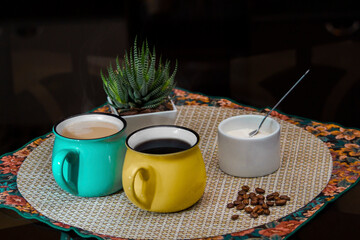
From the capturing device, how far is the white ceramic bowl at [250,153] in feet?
2.87

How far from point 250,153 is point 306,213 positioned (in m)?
0.12

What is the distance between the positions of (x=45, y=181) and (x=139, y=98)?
0.18 m

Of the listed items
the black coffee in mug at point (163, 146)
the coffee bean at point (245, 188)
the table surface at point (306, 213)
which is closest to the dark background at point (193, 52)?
the table surface at point (306, 213)

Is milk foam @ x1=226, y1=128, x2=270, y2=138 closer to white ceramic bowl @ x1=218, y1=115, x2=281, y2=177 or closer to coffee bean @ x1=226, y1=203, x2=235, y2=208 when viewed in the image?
white ceramic bowl @ x1=218, y1=115, x2=281, y2=177

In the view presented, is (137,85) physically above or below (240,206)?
above

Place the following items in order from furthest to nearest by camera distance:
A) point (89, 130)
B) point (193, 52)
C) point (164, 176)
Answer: point (193, 52), point (89, 130), point (164, 176)

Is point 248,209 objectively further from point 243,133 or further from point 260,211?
point 243,133

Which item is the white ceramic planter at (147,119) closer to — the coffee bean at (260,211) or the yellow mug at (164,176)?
the yellow mug at (164,176)

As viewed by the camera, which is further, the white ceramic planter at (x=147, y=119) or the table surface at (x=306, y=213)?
the white ceramic planter at (x=147, y=119)

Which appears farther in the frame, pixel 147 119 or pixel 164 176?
pixel 147 119

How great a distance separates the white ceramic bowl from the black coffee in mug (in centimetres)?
8

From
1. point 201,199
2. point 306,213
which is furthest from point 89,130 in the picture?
point 306,213

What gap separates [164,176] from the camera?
78cm

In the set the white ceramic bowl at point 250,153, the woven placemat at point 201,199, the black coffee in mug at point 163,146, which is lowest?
the woven placemat at point 201,199
